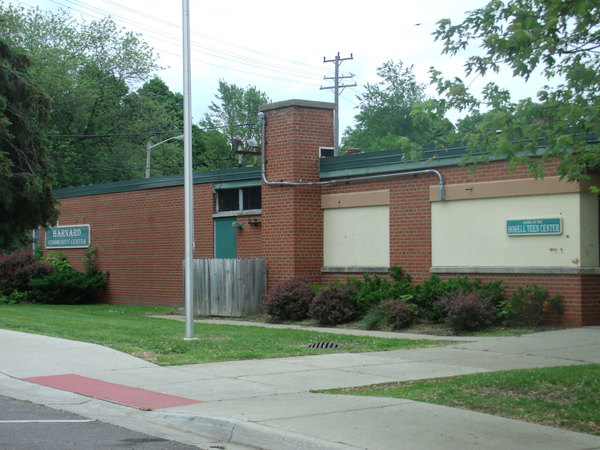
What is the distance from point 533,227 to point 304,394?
30.7 feet

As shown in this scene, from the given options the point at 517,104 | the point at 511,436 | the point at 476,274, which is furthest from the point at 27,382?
the point at 476,274

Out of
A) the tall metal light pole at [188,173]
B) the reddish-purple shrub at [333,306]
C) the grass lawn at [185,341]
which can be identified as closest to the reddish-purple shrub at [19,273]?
the grass lawn at [185,341]

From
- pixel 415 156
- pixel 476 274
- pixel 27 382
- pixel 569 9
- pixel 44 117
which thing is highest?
pixel 44 117

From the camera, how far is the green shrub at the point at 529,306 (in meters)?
16.8

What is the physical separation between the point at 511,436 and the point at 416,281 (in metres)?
12.5

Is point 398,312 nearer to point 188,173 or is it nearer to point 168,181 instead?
point 188,173

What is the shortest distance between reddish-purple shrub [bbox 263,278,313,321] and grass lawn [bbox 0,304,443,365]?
5.40 feet

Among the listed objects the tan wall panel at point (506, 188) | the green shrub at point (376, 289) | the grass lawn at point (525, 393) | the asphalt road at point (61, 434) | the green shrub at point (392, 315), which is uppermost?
the tan wall panel at point (506, 188)

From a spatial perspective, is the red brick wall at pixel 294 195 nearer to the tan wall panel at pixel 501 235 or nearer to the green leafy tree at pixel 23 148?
the tan wall panel at pixel 501 235

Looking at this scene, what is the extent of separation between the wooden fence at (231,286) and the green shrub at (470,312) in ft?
22.6

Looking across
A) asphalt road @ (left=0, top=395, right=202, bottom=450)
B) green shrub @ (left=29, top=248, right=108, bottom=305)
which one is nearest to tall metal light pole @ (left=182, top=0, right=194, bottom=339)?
asphalt road @ (left=0, top=395, right=202, bottom=450)

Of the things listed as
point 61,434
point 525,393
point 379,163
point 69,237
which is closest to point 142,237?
point 69,237

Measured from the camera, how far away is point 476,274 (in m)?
18.5

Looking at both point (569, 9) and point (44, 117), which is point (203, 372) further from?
point (44, 117)
